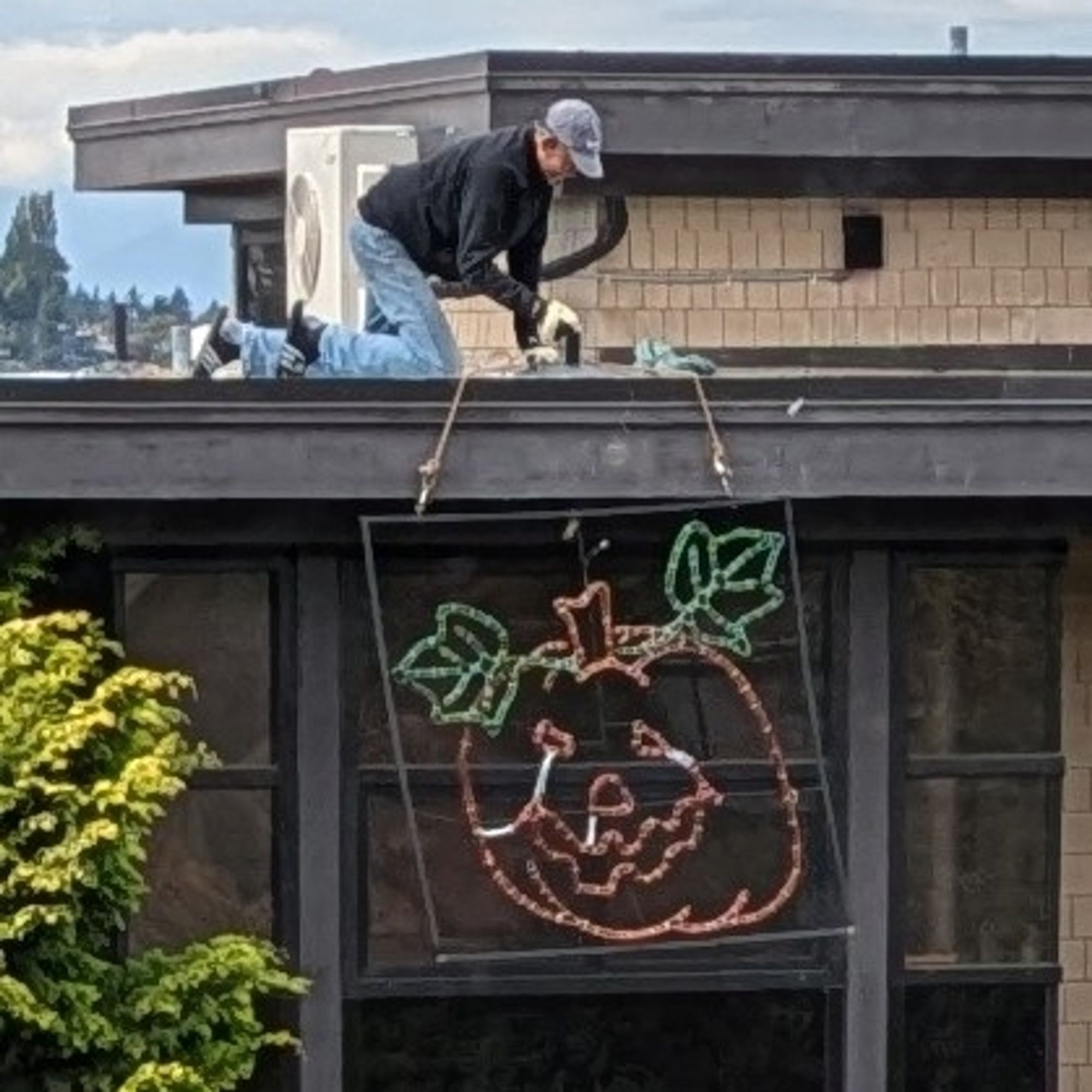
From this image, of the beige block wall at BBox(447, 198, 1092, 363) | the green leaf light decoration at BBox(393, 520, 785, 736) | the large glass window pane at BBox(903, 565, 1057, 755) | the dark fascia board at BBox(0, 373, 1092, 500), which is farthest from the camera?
the beige block wall at BBox(447, 198, 1092, 363)

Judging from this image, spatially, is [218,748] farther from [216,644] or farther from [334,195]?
[334,195]

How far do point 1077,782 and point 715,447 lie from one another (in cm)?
255

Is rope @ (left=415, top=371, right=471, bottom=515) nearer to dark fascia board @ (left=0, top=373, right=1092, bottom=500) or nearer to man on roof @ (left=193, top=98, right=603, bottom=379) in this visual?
dark fascia board @ (left=0, top=373, right=1092, bottom=500)

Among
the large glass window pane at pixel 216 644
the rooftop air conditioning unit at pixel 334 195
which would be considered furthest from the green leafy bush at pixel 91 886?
the rooftop air conditioning unit at pixel 334 195

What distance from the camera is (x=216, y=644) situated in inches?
440

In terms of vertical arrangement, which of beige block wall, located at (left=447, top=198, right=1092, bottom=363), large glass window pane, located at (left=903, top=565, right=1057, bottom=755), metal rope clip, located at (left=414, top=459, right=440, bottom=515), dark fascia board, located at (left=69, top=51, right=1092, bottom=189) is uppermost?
dark fascia board, located at (left=69, top=51, right=1092, bottom=189)

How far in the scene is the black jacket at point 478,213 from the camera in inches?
426

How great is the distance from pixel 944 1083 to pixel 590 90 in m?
4.70

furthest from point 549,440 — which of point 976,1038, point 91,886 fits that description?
point 976,1038

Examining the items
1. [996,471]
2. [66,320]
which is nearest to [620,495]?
[996,471]

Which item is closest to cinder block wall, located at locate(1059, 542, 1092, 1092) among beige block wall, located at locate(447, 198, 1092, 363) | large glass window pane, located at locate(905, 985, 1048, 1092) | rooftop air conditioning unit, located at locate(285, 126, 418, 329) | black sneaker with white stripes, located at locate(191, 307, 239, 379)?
large glass window pane, located at locate(905, 985, 1048, 1092)

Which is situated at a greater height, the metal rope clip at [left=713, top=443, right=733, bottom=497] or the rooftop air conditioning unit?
the rooftop air conditioning unit

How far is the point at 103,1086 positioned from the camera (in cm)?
1048

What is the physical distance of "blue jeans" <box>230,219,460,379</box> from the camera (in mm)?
11328
